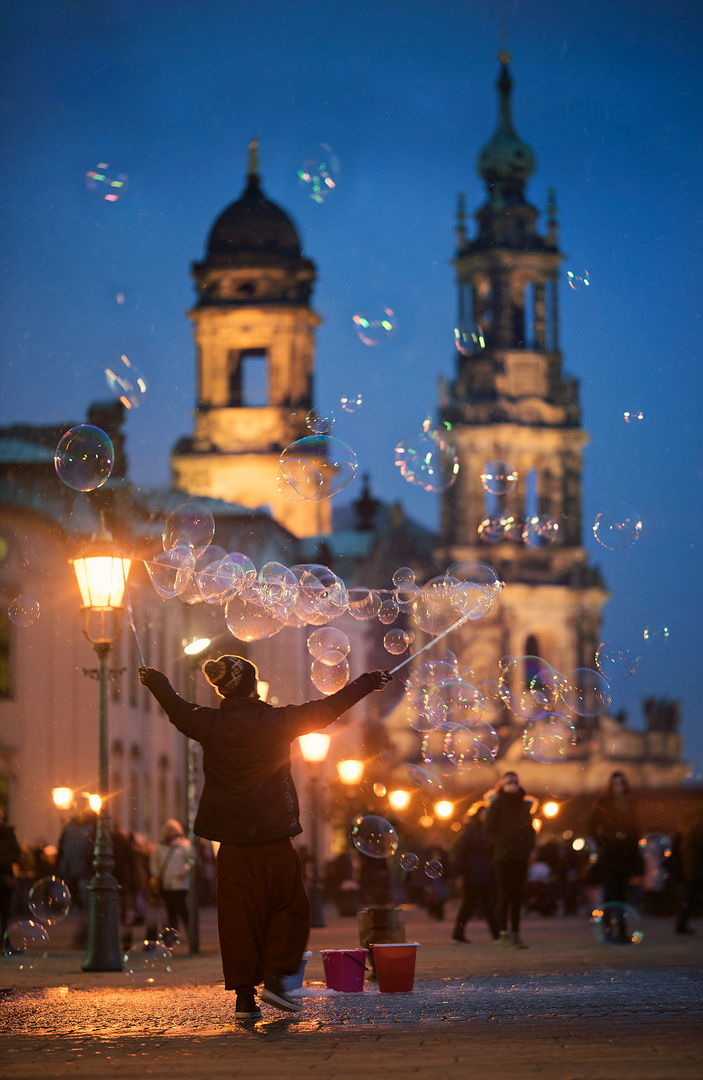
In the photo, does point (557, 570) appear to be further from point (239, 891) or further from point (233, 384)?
point (239, 891)

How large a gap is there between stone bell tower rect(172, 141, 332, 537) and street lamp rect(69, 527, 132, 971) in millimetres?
48409

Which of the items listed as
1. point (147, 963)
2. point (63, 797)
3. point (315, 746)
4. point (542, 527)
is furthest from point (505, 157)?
point (147, 963)

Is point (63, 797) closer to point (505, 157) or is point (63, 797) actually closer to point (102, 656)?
point (102, 656)

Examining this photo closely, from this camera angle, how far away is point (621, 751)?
7094 centimetres

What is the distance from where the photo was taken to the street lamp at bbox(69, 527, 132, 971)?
13.8 meters

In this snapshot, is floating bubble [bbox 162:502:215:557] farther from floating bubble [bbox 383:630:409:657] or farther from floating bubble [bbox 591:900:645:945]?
floating bubble [bbox 591:900:645:945]

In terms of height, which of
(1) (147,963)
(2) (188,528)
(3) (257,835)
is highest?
(2) (188,528)

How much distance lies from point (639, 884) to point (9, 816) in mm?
10249

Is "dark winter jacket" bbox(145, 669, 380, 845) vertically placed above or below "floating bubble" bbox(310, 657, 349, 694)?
below

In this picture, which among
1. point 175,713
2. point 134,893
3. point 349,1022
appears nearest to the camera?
point 349,1022

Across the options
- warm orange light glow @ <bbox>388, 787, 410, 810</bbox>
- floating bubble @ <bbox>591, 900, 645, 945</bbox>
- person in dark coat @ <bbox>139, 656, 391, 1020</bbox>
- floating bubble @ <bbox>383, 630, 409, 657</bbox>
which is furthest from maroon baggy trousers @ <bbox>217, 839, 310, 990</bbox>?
warm orange light glow @ <bbox>388, 787, 410, 810</bbox>

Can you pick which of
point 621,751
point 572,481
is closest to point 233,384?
point 572,481

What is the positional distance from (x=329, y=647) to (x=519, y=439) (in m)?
51.7

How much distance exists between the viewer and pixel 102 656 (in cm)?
1382
